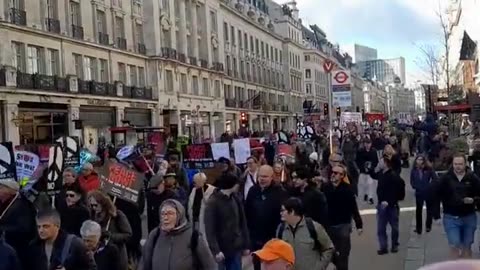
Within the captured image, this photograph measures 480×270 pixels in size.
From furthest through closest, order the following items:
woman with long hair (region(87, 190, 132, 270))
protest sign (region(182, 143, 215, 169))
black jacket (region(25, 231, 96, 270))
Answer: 1. protest sign (region(182, 143, 215, 169))
2. woman with long hair (region(87, 190, 132, 270))
3. black jacket (region(25, 231, 96, 270))

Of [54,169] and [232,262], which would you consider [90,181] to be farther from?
[232,262]

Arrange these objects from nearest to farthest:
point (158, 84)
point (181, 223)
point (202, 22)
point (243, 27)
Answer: point (181, 223) → point (158, 84) → point (202, 22) → point (243, 27)

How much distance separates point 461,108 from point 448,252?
18470 millimetres

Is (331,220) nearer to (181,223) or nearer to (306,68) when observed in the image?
(181,223)

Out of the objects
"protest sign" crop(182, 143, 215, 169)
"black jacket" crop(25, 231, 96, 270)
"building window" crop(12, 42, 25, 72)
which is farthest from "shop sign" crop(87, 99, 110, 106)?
"black jacket" crop(25, 231, 96, 270)

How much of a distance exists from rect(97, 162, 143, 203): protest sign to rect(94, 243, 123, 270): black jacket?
9.42 ft

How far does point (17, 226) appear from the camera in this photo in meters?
7.43

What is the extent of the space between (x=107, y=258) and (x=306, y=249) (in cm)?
174

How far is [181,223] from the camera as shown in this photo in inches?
230

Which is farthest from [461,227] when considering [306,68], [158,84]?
[306,68]

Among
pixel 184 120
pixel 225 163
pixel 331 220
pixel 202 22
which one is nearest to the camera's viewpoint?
pixel 331 220

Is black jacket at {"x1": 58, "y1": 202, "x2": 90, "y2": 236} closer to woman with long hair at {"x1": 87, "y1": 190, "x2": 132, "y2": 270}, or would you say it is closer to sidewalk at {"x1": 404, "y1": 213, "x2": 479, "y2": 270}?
woman with long hair at {"x1": 87, "y1": 190, "x2": 132, "y2": 270}

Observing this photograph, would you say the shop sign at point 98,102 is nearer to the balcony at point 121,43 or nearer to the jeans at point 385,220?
the balcony at point 121,43

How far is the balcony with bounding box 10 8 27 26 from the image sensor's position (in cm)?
3448
